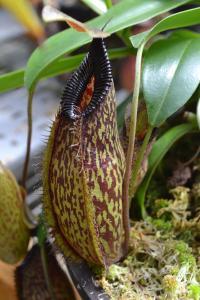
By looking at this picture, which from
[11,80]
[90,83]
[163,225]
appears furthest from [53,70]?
[163,225]

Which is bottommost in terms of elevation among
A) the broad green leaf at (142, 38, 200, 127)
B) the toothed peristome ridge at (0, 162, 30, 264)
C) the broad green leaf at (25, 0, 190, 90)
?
the toothed peristome ridge at (0, 162, 30, 264)

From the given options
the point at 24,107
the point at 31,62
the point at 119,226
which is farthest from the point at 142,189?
the point at 24,107

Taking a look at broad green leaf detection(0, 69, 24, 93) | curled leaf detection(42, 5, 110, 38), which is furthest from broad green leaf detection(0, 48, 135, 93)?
curled leaf detection(42, 5, 110, 38)

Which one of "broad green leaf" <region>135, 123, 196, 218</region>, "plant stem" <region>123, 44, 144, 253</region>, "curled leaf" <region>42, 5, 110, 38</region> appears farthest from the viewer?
"broad green leaf" <region>135, 123, 196, 218</region>

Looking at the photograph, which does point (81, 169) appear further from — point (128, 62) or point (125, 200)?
point (128, 62)

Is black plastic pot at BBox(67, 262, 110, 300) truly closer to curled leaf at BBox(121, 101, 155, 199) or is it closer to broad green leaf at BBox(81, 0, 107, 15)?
curled leaf at BBox(121, 101, 155, 199)

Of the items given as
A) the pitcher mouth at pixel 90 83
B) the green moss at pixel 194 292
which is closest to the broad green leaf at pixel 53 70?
the pitcher mouth at pixel 90 83

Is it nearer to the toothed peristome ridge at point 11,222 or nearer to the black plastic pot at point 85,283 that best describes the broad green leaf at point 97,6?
the toothed peristome ridge at point 11,222
